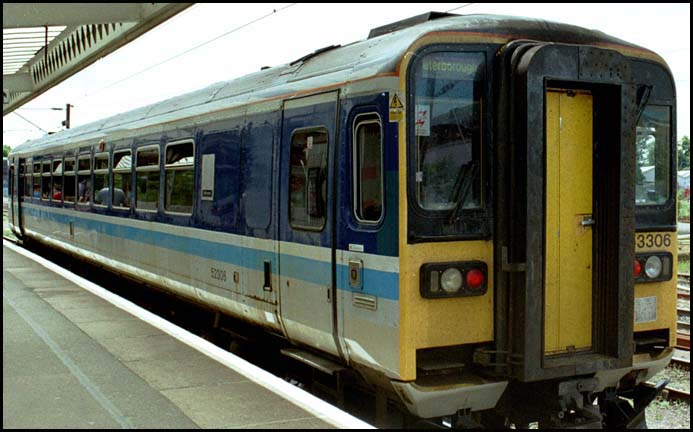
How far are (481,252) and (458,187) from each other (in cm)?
51

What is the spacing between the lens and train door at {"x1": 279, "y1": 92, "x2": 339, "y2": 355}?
623 cm

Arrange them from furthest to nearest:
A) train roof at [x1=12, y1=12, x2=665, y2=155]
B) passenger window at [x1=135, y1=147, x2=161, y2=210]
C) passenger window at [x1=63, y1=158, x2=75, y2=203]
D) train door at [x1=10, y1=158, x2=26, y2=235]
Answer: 1. train door at [x1=10, y1=158, x2=26, y2=235]
2. passenger window at [x1=63, y1=158, x2=75, y2=203]
3. passenger window at [x1=135, y1=147, x2=161, y2=210]
4. train roof at [x1=12, y1=12, x2=665, y2=155]

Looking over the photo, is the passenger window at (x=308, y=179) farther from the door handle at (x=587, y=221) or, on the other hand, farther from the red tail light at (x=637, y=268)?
the red tail light at (x=637, y=268)

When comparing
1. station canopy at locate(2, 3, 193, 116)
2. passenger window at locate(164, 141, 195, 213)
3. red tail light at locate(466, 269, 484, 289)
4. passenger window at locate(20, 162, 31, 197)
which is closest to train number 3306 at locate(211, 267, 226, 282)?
passenger window at locate(164, 141, 195, 213)

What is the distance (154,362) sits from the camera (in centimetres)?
709

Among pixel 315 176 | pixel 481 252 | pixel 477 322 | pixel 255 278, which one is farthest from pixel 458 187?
pixel 255 278

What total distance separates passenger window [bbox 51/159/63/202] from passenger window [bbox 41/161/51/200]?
0.56 metres

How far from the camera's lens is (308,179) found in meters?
6.62

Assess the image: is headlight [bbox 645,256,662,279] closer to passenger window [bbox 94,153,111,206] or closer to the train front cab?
the train front cab

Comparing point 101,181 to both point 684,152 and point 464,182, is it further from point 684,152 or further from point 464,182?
point 684,152

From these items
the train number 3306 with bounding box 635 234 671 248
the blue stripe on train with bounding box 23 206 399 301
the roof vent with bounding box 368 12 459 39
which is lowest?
the blue stripe on train with bounding box 23 206 399 301

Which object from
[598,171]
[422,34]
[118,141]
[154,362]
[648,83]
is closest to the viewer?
[422,34]

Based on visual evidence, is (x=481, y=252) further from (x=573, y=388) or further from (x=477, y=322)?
(x=573, y=388)

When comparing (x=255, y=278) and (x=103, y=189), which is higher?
(x=103, y=189)
